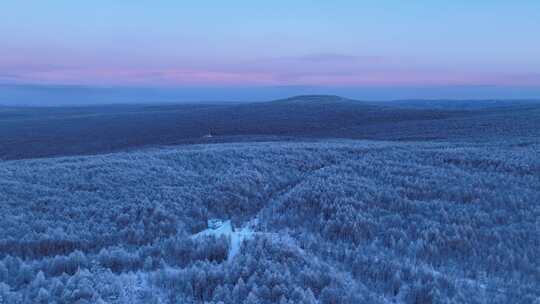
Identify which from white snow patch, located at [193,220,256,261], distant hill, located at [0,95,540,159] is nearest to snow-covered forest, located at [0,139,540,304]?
white snow patch, located at [193,220,256,261]

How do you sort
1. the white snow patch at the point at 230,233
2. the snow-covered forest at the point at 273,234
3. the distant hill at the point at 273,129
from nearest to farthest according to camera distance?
the snow-covered forest at the point at 273,234, the white snow patch at the point at 230,233, the distant hill at the point at 273,129

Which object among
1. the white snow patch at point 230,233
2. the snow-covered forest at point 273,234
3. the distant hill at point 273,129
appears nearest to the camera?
the snow-covered forest at point 273,234

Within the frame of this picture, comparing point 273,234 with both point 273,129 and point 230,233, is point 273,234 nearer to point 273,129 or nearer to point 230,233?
point 230,233

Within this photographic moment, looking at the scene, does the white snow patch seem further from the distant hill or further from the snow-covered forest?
the distant hill

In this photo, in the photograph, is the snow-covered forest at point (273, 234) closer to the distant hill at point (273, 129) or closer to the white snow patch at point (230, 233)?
the white snow patch at point (230, 233)

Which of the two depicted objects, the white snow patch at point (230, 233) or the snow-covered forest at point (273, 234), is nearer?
the snow-covered forest at point (273, 234)

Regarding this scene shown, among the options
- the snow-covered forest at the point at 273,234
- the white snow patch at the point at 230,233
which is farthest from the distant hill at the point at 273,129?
the white snow patch at the point at 230,233

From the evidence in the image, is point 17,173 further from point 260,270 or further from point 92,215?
point 260,270

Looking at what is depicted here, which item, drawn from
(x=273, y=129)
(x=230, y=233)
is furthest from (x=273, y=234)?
(x=273, y=129)

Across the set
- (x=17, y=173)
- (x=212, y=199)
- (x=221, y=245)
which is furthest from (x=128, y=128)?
(x=221, y=245)
